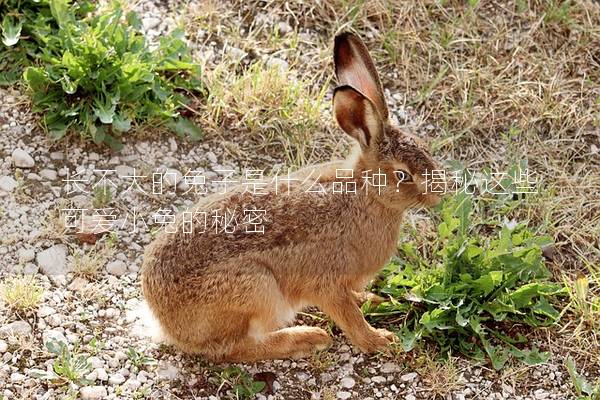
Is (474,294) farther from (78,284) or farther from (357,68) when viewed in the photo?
(78,284)

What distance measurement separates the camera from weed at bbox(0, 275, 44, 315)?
479cm

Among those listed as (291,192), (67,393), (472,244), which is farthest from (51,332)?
(472,244)

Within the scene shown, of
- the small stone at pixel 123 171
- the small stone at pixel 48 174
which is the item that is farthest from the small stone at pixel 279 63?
the small stone at pixel 48 174

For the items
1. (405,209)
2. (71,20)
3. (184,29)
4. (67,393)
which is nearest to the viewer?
(67,393)

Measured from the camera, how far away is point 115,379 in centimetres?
459

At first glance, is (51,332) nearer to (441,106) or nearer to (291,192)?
(291,192)

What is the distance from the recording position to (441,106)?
5859 mm

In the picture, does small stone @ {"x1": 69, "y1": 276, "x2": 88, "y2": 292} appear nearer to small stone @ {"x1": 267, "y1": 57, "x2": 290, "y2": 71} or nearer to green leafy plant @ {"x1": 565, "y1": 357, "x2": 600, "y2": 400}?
small stone @ {"x1": 267, "y1": 57, "x2": 290, "y2": 71}

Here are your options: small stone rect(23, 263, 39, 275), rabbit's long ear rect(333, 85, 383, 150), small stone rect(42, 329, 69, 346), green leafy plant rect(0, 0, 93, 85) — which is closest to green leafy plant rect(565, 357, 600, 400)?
rabbit's long ear rect(333, 85, 383, 150)

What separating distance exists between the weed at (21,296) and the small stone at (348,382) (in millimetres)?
1428

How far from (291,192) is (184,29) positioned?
5.86 ft

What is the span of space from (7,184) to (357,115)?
1.88m

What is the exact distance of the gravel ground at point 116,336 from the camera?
15.1 feet

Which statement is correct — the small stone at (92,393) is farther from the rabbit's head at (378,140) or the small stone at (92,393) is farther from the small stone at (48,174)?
the rabbit's head at (378,140)
